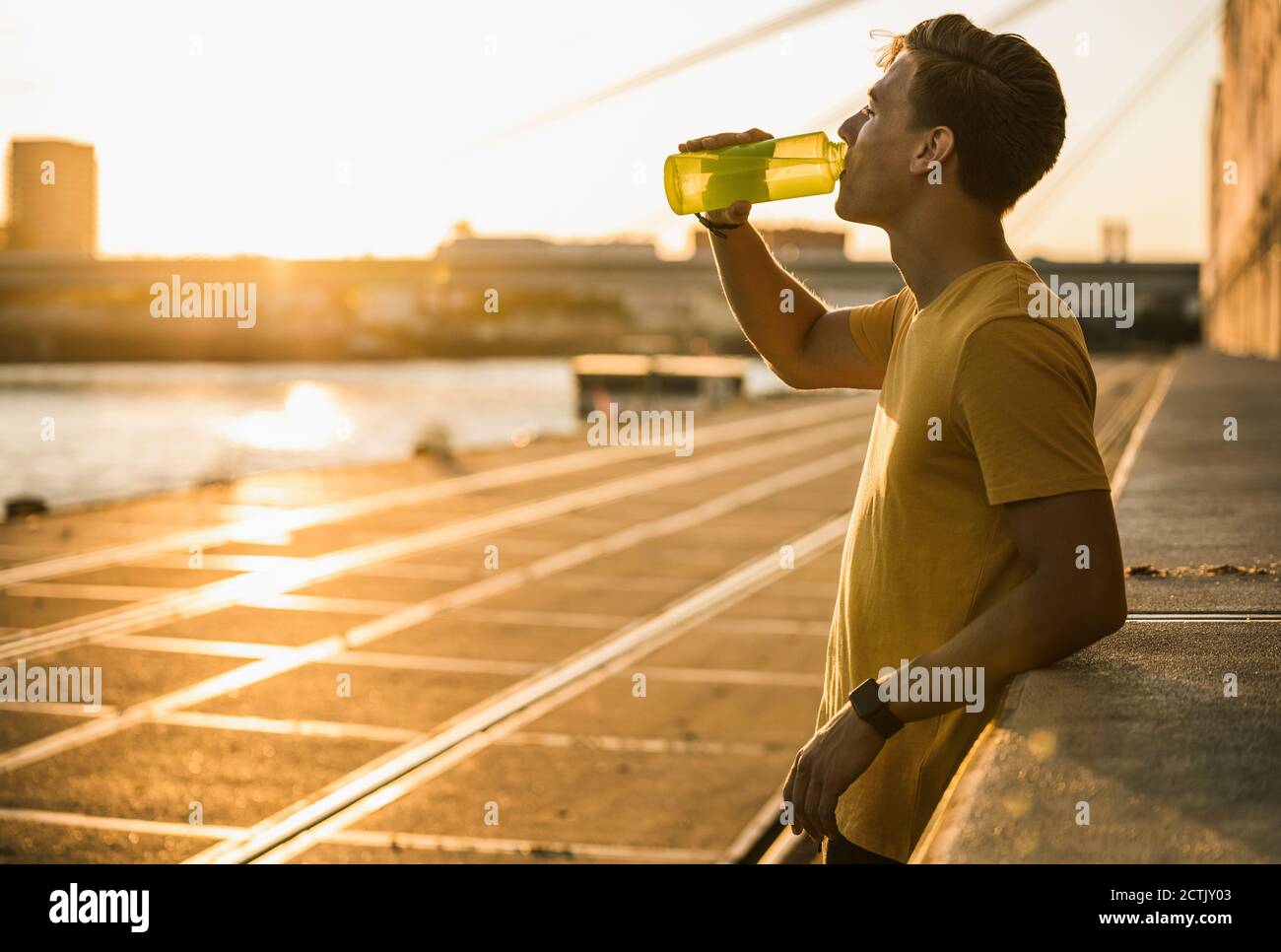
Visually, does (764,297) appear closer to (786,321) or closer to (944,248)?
(786,321)

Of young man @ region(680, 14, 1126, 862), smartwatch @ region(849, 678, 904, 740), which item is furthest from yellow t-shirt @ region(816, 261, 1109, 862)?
smartwatch @ region(849, 678, 904, 740)

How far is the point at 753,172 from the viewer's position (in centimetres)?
260

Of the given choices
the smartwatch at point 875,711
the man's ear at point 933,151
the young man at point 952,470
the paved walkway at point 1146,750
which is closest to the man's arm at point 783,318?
the young man at point 952,470

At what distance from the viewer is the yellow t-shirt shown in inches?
73.9

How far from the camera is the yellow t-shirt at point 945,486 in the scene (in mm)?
1876

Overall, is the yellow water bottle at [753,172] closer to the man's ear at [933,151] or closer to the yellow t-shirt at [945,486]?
the man's ear at [933,151]

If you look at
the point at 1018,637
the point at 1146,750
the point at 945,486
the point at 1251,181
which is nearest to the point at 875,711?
the point at 1018,637

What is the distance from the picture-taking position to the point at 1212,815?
1505 millimetres

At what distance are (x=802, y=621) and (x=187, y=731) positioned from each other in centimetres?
459

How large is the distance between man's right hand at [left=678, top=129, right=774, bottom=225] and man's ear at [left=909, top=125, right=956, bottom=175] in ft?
1.56

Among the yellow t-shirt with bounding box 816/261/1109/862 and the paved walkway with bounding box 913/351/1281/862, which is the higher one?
the yellow t-shirt with bounding box 816/261/1109/862

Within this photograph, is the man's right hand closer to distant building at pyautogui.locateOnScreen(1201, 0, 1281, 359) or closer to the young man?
the young man

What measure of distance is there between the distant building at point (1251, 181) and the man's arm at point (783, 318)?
2001 centimetres

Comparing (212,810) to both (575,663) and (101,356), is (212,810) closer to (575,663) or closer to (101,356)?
(575,663)
